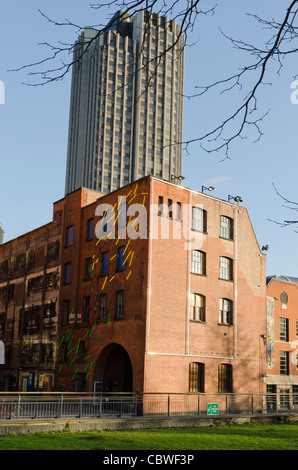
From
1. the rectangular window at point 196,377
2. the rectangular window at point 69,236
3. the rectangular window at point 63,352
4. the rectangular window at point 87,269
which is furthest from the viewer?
the rectangular window at point 69,236

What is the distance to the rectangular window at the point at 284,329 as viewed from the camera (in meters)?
50.1

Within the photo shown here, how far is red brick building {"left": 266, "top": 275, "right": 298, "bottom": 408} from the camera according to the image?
4862cm

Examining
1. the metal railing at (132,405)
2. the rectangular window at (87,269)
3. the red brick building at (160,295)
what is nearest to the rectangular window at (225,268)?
the red brick building at (160,295)

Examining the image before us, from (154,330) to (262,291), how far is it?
1204 centimetres

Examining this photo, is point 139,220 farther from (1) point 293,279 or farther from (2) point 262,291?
(1) point 293,279

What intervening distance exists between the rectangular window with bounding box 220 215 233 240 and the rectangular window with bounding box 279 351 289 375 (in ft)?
51.7

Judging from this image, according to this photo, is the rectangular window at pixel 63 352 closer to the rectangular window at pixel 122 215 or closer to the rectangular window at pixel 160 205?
the rectangular window at pixel 122 215

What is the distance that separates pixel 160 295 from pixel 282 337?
20560 millimetres

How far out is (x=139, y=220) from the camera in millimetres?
35281

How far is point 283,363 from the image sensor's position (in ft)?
163

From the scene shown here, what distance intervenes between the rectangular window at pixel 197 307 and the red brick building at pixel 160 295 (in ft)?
0.23

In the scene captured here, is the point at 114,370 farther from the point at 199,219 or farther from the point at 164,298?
the point at 199,219

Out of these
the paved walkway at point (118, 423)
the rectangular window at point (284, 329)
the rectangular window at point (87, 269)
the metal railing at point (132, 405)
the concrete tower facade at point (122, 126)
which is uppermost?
the concrete tower facade at point (122, 126)

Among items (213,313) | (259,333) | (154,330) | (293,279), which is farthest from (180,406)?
(293,279)
